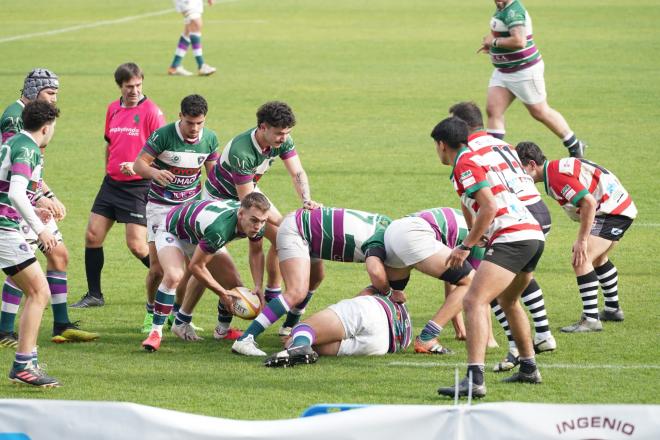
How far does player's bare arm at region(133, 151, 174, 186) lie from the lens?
32.9 feet

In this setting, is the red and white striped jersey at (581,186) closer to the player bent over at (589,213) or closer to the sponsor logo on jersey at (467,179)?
the player bent over at (589,213)

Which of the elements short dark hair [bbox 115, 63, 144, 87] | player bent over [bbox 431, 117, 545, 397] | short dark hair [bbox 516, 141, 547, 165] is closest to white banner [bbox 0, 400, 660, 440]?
player bent over [bbox 431, 117, 545, 397]

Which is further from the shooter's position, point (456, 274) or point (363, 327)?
point (456, 274)

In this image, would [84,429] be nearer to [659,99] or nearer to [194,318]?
[194,318]

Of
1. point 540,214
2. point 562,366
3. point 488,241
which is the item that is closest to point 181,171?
point 540,214

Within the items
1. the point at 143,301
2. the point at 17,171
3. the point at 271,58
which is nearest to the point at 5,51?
the point at 271,58

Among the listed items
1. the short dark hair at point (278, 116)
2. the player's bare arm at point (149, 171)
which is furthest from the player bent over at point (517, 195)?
the player's bare arm at point (149, 171)

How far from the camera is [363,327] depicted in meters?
8.91

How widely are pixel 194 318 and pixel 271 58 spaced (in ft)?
55.4

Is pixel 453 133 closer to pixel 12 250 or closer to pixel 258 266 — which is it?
pixel 258 266

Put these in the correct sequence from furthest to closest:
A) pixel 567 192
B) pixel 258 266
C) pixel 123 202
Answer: pixel 123 202, pixel 258 266, pixel 567 192

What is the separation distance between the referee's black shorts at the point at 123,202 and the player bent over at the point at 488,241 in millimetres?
4047

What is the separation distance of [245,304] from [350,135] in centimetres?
970

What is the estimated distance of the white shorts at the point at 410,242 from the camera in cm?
899
